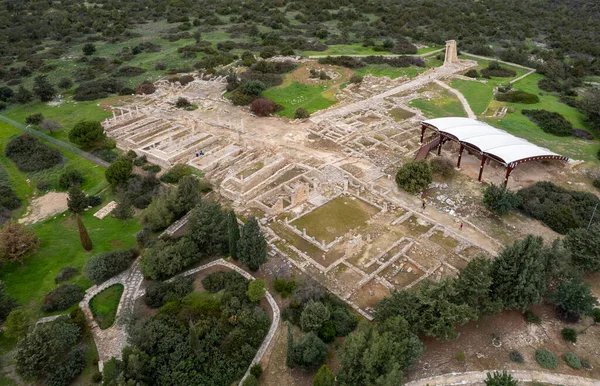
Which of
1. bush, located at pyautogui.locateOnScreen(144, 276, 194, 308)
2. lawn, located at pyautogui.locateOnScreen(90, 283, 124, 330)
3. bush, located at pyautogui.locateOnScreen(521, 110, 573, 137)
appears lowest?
bush, located at pyautogui.locateOnScreen(521, 110, 573, 137)

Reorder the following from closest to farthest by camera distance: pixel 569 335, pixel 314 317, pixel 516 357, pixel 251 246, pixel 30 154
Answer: pixel 516 357 < pixel 314 317 < pixel 569 335 < pixel 251 246 < pixel 30 154

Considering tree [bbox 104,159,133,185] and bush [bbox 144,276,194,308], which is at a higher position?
tree [bbox 104,159,133,185]

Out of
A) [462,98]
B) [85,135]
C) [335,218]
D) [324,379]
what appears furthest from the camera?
[462,98]

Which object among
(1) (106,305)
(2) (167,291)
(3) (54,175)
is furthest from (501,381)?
(3) (54,175)

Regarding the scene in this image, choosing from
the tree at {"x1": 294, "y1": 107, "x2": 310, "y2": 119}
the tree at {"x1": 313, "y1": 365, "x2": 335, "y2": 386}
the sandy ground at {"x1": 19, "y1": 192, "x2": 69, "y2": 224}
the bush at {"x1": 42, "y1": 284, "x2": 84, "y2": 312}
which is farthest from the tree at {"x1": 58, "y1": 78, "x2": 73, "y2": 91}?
the tree at {"x1": 313, "y1": 365, "x2": 335, "y2": 386}

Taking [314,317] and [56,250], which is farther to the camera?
[56,250]

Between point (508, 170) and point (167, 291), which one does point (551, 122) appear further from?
point (167, 291)

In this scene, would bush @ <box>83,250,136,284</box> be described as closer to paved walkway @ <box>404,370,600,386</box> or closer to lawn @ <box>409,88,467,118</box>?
paved walkway @ <box>404,370,600,386</box>
